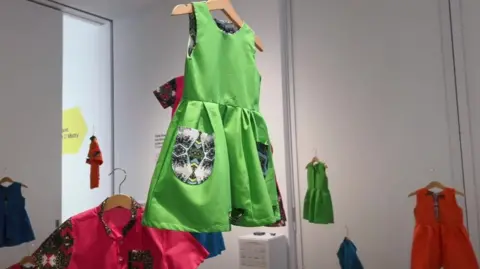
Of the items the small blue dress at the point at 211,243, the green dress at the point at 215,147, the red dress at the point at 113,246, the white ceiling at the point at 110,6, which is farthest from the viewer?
the white ceiling at the point at 110,6

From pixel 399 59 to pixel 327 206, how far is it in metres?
0.67

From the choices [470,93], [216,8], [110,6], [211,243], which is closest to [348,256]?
[211,243]

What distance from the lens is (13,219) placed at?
203cm

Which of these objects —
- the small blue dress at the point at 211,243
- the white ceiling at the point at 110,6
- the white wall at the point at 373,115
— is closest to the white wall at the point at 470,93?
the white wall at the point at 373,115

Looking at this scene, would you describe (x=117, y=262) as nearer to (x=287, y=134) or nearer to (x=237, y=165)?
(x=237, y=165)

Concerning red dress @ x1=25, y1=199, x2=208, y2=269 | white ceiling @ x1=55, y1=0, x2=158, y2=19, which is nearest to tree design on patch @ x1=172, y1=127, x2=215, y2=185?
red dress @ x1=25, y1=199, x2=208, y2=269

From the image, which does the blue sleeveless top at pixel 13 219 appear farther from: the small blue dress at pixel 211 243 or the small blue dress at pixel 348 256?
the small blue dress at pixel 348 256

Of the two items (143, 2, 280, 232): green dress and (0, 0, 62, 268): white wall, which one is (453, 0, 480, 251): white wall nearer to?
(143, 2, 280, 232): green dress

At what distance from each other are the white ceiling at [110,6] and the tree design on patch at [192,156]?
1.76 m

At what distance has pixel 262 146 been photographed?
1186 mm

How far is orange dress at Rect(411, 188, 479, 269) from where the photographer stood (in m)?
1.35

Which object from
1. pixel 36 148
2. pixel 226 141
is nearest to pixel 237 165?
pixel 226 141

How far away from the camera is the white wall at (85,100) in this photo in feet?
7.55

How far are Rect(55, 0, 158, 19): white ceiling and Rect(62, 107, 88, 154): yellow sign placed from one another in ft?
1.96
